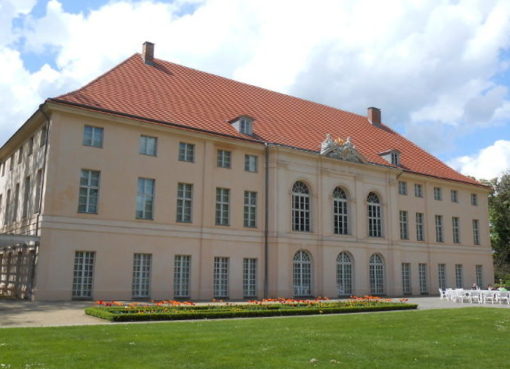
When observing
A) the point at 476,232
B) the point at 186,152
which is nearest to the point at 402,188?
the point at 476,232

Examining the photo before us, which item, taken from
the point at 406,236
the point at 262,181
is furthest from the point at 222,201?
the point at 406,236

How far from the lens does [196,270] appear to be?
2617 centimetres

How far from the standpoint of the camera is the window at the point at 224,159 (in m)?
27.9

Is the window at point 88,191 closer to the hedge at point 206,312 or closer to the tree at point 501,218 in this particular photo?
the hedge at point 206,312

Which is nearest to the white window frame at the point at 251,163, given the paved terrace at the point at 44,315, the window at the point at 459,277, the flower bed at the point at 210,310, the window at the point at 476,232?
the flower bed at the point at 210,310

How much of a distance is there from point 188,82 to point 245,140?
6.42m

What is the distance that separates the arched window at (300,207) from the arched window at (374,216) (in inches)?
205

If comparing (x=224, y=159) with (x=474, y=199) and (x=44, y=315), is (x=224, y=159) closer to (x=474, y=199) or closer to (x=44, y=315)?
(x=44, y=315)

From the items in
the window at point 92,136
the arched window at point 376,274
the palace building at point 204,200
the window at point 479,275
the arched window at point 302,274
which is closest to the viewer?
the palace building at point 204,200

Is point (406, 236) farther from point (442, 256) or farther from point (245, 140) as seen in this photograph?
point (245, 140)

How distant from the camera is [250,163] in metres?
29.0

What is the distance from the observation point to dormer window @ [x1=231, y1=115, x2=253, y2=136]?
29.2 meters

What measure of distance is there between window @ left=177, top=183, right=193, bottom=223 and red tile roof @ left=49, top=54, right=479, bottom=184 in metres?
3.24

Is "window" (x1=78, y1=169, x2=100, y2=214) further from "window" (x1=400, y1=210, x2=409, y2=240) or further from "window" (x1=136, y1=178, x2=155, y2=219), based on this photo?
"window" (x1=400, y1=210, x2=409, y2=240)
